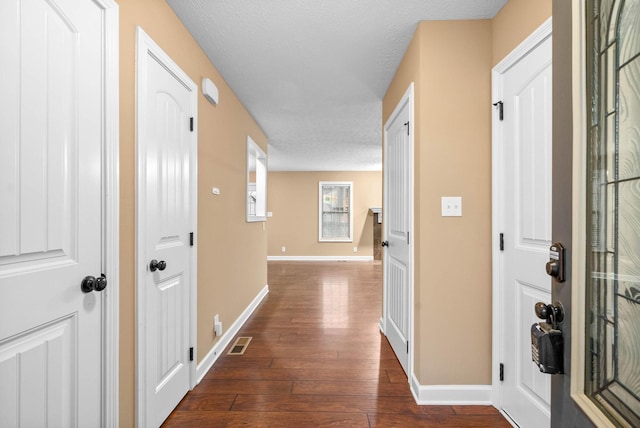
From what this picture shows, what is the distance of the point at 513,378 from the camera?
1.66 meters

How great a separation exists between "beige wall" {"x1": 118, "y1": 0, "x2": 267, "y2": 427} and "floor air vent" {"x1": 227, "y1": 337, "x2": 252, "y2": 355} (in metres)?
0.20

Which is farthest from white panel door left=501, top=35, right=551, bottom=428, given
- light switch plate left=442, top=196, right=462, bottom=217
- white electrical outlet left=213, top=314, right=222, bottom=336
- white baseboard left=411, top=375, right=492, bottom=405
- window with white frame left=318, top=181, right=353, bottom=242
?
window with white frame left=318, top=181, right=353, bottom=242

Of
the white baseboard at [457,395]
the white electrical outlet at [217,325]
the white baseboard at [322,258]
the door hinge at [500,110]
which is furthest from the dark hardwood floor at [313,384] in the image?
the white baseboard at [322,258]

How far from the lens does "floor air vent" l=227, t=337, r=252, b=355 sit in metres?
2.52

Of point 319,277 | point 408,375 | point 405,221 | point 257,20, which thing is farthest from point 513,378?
point 319,277

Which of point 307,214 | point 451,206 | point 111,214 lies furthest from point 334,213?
point 111,214

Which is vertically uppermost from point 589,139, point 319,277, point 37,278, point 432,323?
point 589,139

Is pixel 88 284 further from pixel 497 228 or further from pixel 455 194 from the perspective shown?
pixel 497 228

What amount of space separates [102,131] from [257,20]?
1.18 meters

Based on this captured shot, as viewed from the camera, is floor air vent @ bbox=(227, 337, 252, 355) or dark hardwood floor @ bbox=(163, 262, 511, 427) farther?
floor air vent @ bbox=(227, 337, 252, 355)

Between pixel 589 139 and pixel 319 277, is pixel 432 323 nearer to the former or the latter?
pixel 589 139

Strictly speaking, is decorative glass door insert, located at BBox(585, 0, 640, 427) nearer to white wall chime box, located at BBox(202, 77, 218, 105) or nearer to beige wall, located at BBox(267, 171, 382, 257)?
white wall chime box, located at BBox(202, 77, 218, 105)

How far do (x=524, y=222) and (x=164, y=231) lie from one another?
1.95 metres

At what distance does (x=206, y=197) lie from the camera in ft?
7.34
